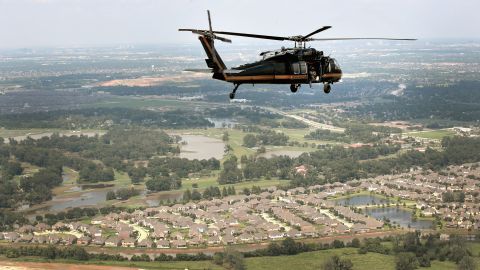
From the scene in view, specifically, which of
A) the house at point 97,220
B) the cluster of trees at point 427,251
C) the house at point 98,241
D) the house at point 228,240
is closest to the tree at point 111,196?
the house at point 97,220

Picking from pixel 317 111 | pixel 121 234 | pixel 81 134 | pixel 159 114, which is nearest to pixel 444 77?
pixel 317 111

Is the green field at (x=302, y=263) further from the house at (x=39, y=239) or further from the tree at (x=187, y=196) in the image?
the tree at (x=187, y=196)

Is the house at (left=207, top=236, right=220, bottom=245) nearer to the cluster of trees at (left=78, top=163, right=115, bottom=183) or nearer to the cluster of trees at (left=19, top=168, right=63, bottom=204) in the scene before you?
the cluster of trees at (left=19, top=168, right=63, bottom=204)

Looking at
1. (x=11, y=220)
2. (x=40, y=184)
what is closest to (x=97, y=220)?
(x=11, y=220)

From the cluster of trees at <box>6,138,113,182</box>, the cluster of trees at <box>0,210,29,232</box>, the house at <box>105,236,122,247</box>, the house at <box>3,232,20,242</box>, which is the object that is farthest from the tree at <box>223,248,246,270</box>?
the cluster of trees at <box>6,138,113,182</box>

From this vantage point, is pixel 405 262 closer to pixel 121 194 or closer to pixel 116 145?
pixel 121 194

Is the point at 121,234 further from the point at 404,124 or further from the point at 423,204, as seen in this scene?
the point at 404,124
